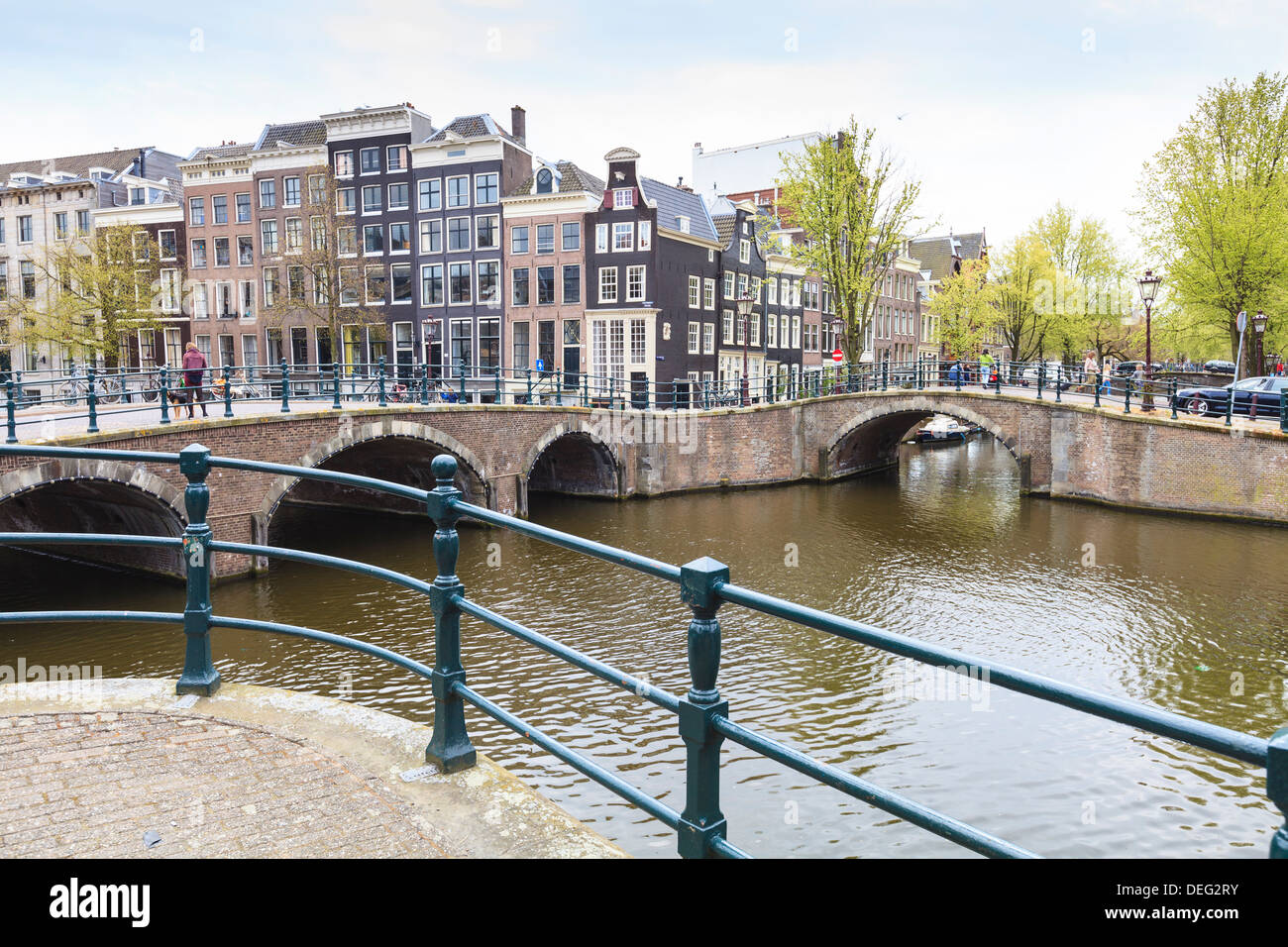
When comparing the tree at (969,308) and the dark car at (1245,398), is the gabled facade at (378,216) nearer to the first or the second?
the tree at (969,308)

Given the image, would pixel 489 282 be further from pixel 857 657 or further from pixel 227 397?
pixel 857 657

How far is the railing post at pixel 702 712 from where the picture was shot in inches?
93.4

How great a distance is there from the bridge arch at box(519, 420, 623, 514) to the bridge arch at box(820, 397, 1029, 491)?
324 inches

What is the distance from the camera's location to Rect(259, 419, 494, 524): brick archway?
1770 centimetres

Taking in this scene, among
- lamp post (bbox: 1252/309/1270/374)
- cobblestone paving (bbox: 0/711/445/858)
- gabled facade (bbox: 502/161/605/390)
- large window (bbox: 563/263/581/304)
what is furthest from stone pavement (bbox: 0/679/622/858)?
large window (bbox: 563/263/581/304)

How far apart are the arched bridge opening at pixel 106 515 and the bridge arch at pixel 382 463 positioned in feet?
5.85

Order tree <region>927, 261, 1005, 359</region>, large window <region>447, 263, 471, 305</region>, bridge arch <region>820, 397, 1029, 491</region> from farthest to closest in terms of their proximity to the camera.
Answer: tree <region>927, 261, 1005, 359</region>, large window <region>447, 263, 471, 305</region>, bridge arch <region>820, 397, 1029, 491</region>

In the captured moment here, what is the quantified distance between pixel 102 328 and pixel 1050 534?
3773 centimetres

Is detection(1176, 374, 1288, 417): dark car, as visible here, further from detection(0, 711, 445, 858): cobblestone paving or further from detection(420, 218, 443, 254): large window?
detection(420, 218, 443, 254): large window

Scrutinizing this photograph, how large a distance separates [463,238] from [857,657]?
98.6 feet

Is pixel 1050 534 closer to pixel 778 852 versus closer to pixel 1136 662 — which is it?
pixel 1136 662

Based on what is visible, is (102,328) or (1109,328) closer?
(102,328)

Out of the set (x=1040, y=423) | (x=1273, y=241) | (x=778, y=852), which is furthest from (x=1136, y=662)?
(x=1273, y=241)
